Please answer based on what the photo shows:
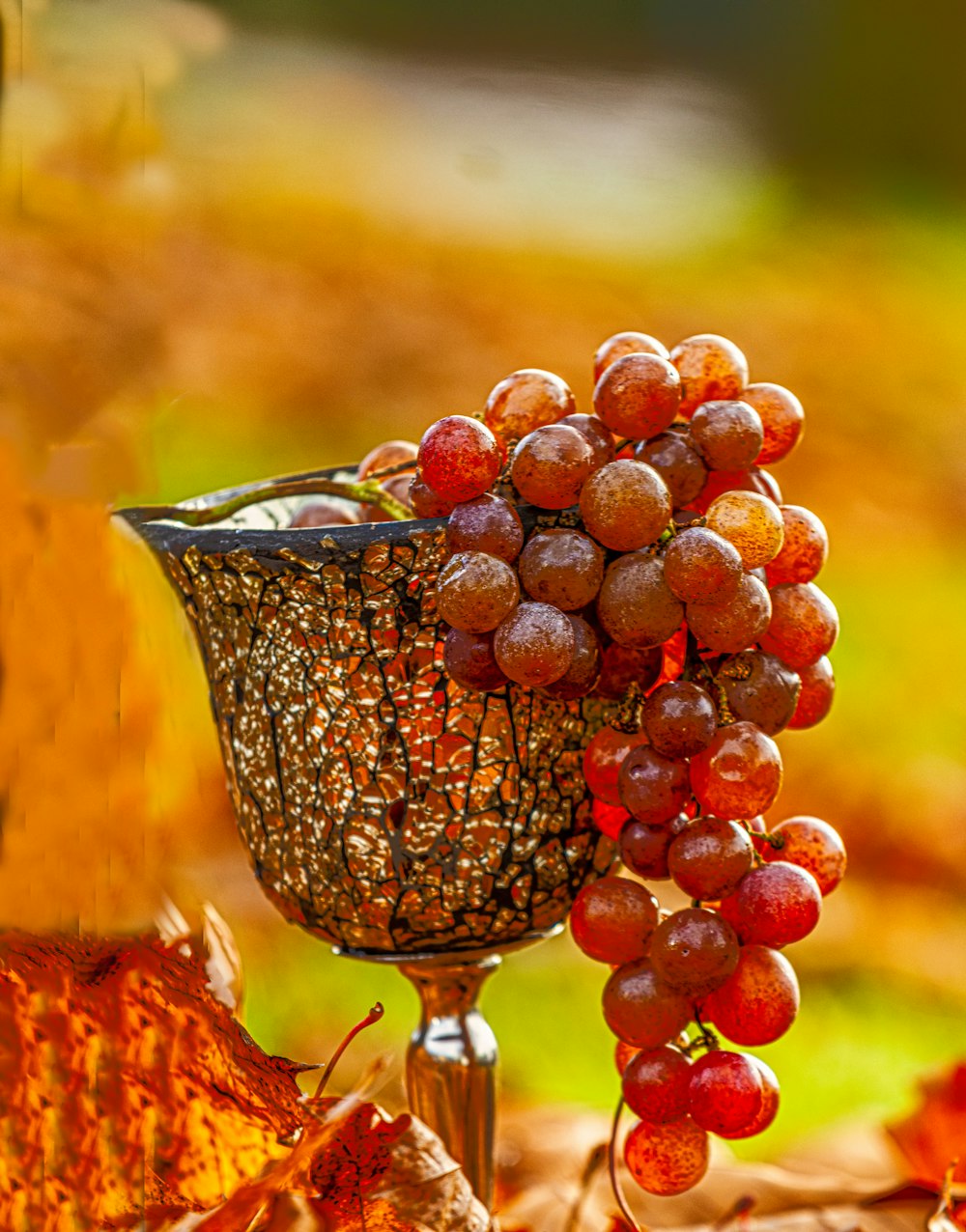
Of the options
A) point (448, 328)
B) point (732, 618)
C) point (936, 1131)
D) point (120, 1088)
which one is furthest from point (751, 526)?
point (448, 328)

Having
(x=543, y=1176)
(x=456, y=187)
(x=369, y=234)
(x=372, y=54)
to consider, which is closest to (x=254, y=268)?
(x=369, y=234)

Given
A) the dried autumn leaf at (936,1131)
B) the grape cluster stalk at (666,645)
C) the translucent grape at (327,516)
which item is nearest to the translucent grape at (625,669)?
the grape cluster stalk at (666,645)

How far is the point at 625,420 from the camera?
0.40 m

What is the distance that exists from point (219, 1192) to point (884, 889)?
5.55ft

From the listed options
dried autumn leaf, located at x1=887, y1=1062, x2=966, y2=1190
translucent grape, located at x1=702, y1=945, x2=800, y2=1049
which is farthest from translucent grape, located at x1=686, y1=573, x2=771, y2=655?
dried autumn leaf, located at x1=887, y1=1062, x2=966, y2=1190

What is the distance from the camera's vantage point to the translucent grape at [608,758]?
0.40 meters

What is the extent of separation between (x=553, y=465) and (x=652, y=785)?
11 cm

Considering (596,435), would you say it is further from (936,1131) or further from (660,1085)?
(936,1131)

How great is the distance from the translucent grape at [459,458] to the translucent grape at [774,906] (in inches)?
6.1

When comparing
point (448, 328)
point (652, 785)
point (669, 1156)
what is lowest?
point (669, 1156)

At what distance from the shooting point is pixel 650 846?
15.8 inches

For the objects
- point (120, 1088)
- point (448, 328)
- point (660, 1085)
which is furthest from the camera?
point (448, 328)

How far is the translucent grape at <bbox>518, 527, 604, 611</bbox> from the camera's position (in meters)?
0.37

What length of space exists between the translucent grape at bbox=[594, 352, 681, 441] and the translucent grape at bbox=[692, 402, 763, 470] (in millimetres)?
A: 12
